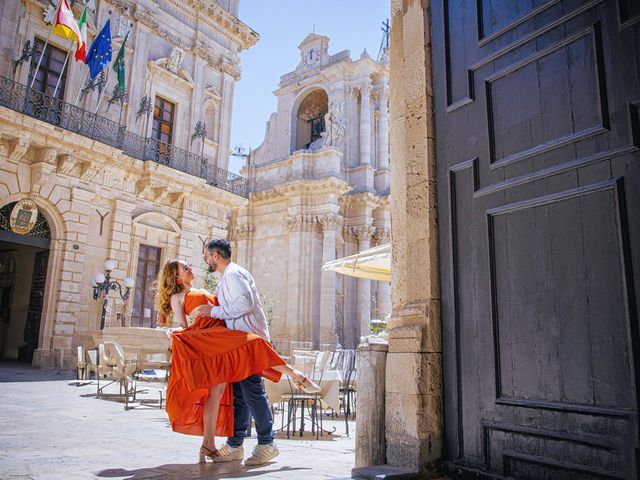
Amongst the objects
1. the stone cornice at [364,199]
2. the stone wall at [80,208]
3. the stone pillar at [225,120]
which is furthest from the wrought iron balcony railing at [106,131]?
the stone cornice at [364,199]

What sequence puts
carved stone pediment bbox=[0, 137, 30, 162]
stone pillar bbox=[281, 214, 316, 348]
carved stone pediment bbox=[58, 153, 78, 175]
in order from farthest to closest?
stone pillar bbox=[281, 214, 316, 348] < carved stone pediment bbox=[58, 153, 78, 175] < carved stone pediment bbox=[0, 137, 30, 162]

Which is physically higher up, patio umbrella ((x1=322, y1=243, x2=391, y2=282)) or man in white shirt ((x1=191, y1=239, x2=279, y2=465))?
patio umbrella ((x1=322, y1=243, x2=391, y2=282))

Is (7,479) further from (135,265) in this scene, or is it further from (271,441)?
(135,265)

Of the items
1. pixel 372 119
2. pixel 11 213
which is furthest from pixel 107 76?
pixel 372 119

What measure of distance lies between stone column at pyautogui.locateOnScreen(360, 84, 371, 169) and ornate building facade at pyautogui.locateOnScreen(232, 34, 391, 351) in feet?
0.17

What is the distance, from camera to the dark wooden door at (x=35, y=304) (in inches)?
559

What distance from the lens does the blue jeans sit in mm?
3836

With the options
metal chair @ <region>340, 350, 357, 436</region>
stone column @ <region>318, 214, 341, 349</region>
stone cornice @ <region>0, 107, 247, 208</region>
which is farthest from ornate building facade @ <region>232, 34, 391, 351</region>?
metal chair @ <region>340, 350, 357, 436</region>

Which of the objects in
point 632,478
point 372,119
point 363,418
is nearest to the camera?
point 632,478

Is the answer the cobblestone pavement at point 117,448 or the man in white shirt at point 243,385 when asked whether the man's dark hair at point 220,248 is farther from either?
the cobblestone pavement at point 117,448

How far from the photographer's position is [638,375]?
93.9 inches

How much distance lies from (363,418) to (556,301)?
1.61 m

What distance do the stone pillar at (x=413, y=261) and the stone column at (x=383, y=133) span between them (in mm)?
23132

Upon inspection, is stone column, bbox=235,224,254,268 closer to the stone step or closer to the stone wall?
the stone wall
